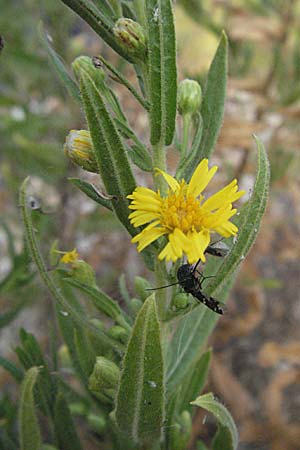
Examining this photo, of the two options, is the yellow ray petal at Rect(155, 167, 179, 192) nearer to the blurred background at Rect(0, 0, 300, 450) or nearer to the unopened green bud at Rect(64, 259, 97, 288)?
the unopened green bud at Rect(64, 259, 97, 288)

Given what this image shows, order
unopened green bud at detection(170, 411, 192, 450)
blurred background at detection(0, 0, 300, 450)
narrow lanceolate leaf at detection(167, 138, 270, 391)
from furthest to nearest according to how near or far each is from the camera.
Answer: blurred background at detection(0, 0, 300, 450) → unopened green bud at detection(170, 411, 192, 450) → narrow lanceolate leaf at detection(167, 138, 270, 391)

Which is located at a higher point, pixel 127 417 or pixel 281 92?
pixel 281 92

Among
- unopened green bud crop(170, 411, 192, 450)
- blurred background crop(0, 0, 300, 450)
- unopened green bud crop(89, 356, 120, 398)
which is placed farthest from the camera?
blurred background crop(0, 0, 300, 450)

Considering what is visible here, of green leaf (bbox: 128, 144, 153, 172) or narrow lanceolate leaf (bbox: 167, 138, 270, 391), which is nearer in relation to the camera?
narrow lanceolate leaf (bbox: 167, 138, 270, 391)

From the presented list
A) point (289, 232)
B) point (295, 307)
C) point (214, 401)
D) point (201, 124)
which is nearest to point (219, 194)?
point (201, 124)

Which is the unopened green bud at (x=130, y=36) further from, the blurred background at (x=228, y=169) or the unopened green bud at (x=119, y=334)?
the blurred background at (x=228, y=169)

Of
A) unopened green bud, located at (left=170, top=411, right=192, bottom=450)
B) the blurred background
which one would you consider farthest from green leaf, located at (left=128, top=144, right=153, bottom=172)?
the blurred background

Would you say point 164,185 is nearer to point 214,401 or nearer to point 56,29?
point 214,401
